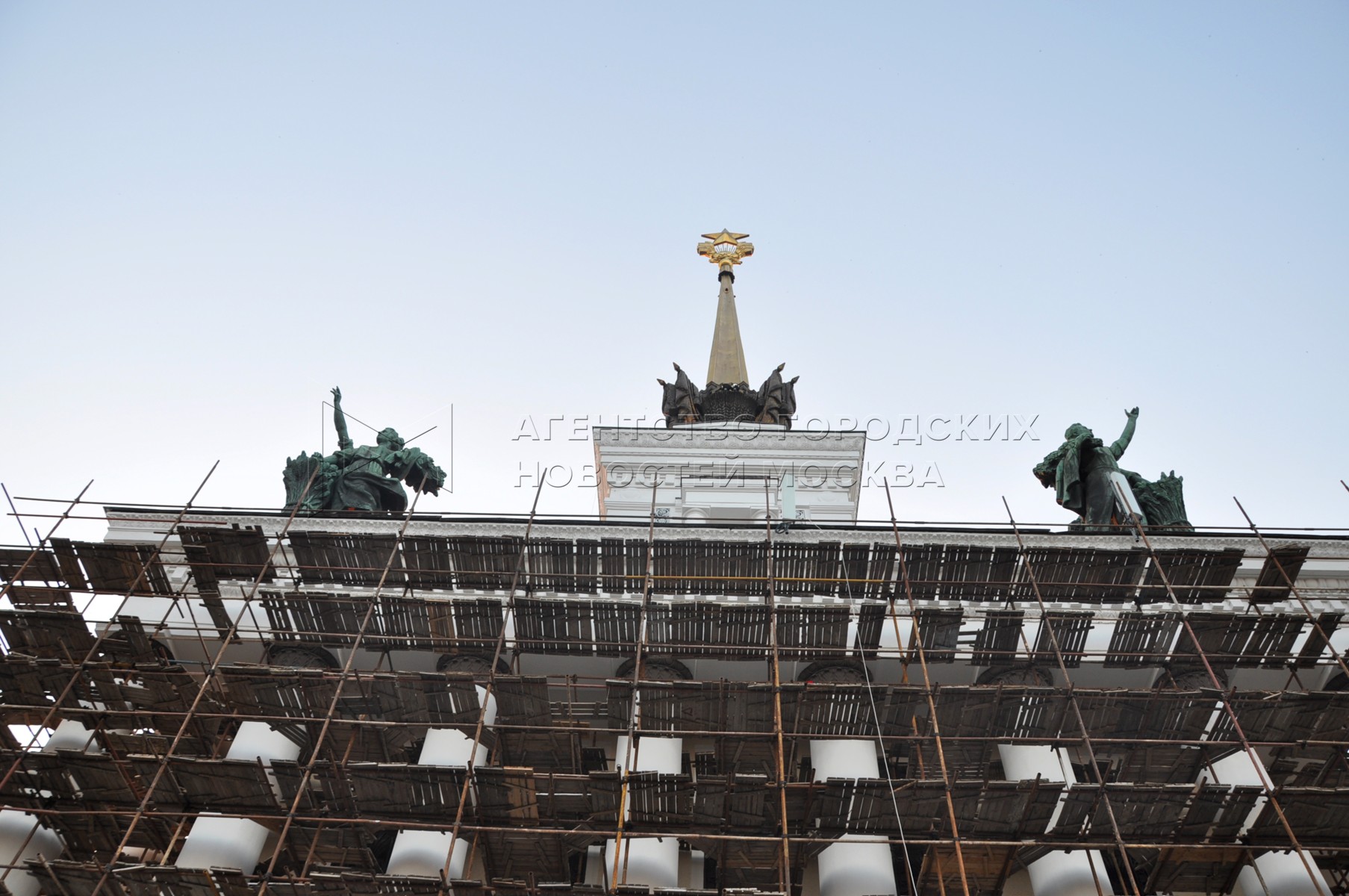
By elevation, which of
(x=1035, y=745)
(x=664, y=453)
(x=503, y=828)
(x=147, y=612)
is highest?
(x=664, y=453)

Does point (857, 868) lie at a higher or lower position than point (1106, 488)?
lower

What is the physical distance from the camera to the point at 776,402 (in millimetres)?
40344

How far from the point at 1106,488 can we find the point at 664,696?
12.8 m

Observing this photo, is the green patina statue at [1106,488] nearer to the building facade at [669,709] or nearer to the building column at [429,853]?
the building facade at [669,709]

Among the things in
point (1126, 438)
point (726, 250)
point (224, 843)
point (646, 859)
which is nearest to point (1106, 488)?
point (1126, 438)

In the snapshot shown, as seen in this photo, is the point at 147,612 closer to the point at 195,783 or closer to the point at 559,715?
the point at 195,783

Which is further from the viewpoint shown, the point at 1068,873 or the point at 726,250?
the point at 726,250

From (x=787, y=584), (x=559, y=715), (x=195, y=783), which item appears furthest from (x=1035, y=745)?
(x=195, y=783)

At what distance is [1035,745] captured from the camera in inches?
800

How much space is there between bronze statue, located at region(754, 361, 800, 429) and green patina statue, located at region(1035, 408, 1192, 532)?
38.2 feet

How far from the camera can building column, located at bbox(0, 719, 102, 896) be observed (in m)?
18.7

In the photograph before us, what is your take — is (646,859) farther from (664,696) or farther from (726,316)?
(726,316)

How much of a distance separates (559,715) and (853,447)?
1518 cm

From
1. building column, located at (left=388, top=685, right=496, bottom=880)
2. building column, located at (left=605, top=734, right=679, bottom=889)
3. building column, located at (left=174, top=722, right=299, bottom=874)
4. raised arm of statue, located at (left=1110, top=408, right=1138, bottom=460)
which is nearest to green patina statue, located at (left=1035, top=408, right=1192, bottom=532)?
raised arm of statue, located at (left=1110, top=408, right=1138, bottom=460)
